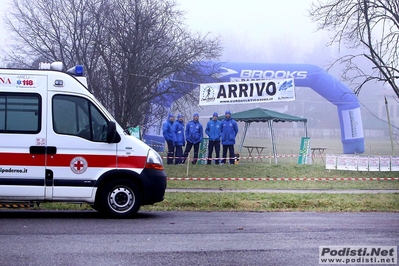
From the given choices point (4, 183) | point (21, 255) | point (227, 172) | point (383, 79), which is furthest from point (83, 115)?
point (383, 79)

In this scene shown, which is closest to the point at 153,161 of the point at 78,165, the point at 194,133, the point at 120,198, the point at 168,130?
the point at 120,198

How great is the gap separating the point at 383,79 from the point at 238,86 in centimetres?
614

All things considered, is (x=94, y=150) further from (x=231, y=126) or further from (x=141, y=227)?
(x=231, y=126)

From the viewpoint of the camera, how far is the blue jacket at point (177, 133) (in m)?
26.8

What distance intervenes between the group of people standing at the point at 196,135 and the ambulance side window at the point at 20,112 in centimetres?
1530

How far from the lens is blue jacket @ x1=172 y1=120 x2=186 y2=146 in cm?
2678

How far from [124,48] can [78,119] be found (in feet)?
53.2

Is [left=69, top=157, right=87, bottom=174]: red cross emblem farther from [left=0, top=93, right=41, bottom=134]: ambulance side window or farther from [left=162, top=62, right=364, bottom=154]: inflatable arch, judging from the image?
[left=162, top=62, right=364, bottom=154]: inflatable arch

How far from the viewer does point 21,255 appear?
25.5 feet

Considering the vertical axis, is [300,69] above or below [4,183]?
above

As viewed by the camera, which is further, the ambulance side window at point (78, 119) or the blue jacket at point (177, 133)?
the blue jacket at point (177, 133)

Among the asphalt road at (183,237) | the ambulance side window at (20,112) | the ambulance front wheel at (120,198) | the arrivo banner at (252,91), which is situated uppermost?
the arrivo banner at (252,91)

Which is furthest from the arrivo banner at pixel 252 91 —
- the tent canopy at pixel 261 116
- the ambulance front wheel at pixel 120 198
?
the ambulance front wheel at pixel 120 198

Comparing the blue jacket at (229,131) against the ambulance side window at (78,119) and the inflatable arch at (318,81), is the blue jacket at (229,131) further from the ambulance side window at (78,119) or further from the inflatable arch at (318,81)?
the ambulance side window at (78,119)
